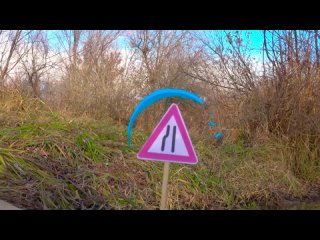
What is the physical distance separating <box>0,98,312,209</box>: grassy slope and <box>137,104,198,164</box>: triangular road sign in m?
2.18

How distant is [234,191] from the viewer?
639cm

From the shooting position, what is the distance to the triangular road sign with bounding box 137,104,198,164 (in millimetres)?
3152

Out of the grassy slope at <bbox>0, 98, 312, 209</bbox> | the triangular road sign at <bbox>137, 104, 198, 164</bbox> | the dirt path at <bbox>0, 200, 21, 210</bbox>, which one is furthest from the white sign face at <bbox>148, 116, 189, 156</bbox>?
the grassy slope at <bbox>0, 98, 312, 209</bbox>

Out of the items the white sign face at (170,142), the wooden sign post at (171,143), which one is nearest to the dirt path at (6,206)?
the wooden sign post at (171,143)

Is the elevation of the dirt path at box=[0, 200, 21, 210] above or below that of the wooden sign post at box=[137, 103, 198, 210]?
below

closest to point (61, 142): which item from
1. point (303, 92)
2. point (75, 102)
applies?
point (75, 102)

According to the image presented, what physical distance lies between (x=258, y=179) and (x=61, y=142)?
4647 millimetres

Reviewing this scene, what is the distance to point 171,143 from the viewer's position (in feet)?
10.4

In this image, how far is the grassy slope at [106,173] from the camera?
4863 mm

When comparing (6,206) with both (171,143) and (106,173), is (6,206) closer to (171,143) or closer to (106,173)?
(106,173)

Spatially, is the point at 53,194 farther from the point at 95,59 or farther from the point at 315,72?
the point at 95,59

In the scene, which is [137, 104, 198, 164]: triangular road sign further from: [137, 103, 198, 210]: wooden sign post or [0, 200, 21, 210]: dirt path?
[0, 200, 21, 210]: dirt path

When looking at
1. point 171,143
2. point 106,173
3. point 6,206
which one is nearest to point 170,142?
point 171,143

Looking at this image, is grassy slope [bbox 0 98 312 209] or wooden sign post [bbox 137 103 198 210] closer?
wooden sign post [bbox 137 103 198 210]
